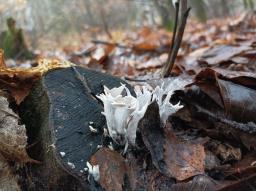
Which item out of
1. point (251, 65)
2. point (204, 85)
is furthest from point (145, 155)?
point (251, 65)

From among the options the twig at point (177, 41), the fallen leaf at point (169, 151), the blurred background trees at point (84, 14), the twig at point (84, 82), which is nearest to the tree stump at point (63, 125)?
the twig at point (84, 82)

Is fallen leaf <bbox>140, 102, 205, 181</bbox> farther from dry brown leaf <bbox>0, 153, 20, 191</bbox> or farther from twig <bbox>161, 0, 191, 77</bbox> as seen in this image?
twig <bbox>161, 0, 191, 77</bbox>

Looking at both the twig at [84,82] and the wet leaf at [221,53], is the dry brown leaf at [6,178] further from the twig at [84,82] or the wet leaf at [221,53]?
the wet leaf at [221,53]

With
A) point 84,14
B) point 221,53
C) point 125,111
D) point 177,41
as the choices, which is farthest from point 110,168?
point 84,14

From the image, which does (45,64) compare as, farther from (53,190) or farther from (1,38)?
(1,38)

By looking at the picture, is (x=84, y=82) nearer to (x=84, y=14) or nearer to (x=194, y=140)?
(x=194, y=140)

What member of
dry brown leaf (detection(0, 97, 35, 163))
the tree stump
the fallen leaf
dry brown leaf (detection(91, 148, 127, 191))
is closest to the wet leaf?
the tree stump
